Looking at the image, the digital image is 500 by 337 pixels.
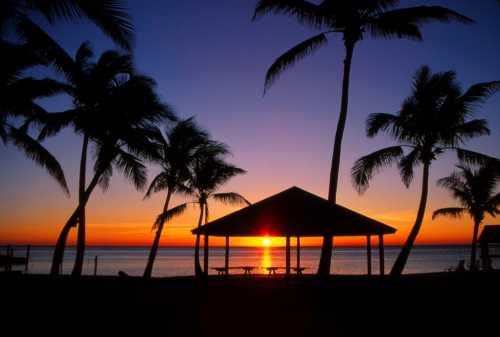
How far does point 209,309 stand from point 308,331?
121 inches

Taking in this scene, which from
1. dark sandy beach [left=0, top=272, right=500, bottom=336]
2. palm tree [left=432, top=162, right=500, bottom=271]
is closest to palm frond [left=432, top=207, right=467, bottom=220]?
palm tree [left=432, top=162, right=500, bottom=271]

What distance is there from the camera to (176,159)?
20.3 m

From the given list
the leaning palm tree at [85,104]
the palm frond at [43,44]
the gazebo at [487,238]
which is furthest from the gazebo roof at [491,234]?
the palm frond at [43,44]

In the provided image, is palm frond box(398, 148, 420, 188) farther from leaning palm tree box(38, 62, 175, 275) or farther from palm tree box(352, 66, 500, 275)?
leaning palm tree box(38, 62, 175, 275)

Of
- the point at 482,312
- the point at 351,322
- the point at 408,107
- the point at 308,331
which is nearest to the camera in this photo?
the point at 308,331

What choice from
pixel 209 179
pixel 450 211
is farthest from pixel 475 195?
pixel 209 179

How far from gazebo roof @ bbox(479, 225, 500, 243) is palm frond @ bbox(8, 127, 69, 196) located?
23.8 m

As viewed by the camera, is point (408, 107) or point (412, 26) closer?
point (412, 26)

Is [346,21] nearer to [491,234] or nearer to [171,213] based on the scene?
[171,213]

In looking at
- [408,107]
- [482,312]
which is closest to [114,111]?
[408,107]

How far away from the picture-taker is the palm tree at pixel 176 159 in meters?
20.3

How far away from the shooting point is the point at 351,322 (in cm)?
827

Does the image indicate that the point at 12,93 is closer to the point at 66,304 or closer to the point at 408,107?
the point at 66,304

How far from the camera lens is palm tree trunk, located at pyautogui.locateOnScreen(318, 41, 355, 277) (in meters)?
11.4
